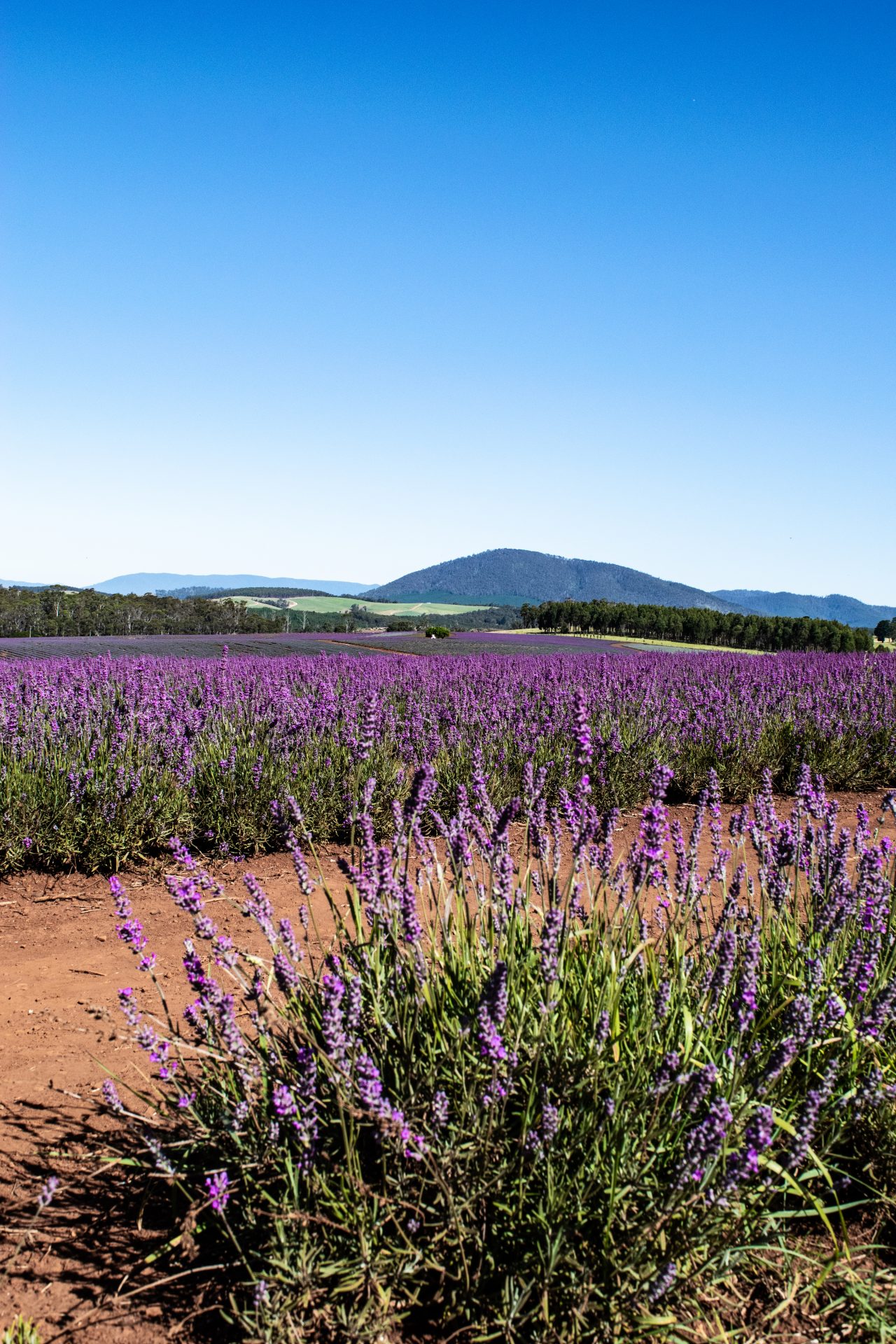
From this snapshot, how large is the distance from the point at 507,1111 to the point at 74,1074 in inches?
70.0

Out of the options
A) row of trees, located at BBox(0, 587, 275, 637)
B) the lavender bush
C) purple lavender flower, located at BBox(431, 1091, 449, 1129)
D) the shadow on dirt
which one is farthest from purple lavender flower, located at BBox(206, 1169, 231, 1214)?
row of trees, located at BBox(0, 587, 275, 637)

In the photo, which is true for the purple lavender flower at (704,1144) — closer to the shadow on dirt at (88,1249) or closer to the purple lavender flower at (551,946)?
the purple lavender flower at (551,946)

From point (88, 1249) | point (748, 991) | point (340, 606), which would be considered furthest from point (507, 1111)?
point (340, 606)

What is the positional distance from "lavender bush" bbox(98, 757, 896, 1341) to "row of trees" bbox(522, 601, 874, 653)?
51.1 meters

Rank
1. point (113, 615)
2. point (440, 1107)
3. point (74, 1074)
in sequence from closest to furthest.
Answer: point (440, 1107)
point (74, 1074)
point (113, 615)

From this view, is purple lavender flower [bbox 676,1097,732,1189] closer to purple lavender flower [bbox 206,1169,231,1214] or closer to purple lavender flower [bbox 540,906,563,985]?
purple lavender flower [bbox 540,906,563,985]

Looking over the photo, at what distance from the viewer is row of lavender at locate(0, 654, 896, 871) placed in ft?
17.6

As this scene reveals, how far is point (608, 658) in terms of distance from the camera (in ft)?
57.8

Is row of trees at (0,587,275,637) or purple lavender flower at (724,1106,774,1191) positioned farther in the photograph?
row of trees at (0,587,275,637)

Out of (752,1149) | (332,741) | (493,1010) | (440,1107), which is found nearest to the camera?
(752,1149)

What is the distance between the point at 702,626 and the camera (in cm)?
5916

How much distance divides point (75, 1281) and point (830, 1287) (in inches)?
73.0

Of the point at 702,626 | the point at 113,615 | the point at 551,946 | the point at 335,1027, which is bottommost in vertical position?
the point at 335,1027

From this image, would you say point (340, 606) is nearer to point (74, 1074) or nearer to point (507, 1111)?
point (74, 1074)
